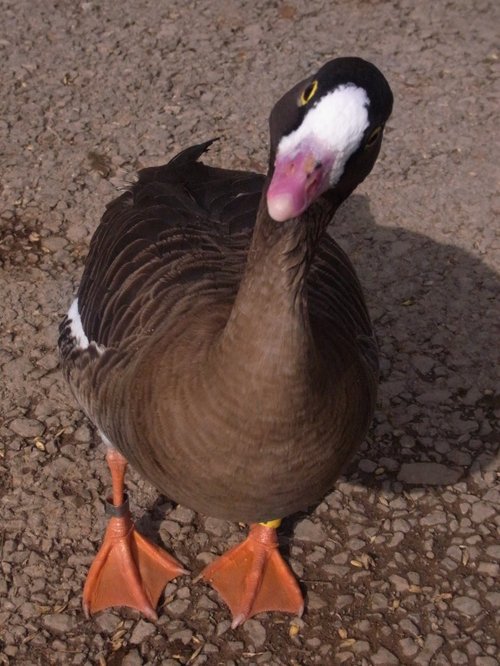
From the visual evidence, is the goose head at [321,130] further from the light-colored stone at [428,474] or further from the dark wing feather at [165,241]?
the light-colored stone at [428,474]

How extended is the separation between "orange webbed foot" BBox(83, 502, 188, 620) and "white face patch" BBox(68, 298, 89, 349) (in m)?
0.70

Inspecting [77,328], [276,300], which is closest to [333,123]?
[276,300]

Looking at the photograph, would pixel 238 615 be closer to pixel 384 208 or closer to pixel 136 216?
pixel 136 216

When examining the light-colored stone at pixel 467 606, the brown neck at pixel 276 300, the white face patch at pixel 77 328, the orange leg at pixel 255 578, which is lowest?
the light-colored stone at pixel 467 606

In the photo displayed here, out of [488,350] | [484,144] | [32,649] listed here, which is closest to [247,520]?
[32,649]

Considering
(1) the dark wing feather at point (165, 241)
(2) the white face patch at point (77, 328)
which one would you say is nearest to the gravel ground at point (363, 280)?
(2) the white face patch at point (77, 328)

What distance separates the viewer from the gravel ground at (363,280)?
390 cm

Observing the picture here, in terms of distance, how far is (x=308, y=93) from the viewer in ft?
8.32

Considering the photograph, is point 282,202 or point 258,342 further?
point 258,342

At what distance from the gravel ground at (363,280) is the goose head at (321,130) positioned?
2028mm

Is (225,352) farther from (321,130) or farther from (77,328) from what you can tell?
(77,328)

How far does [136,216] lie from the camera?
403 centimetres

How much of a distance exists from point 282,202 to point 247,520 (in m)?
1.36

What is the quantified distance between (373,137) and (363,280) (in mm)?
2712
